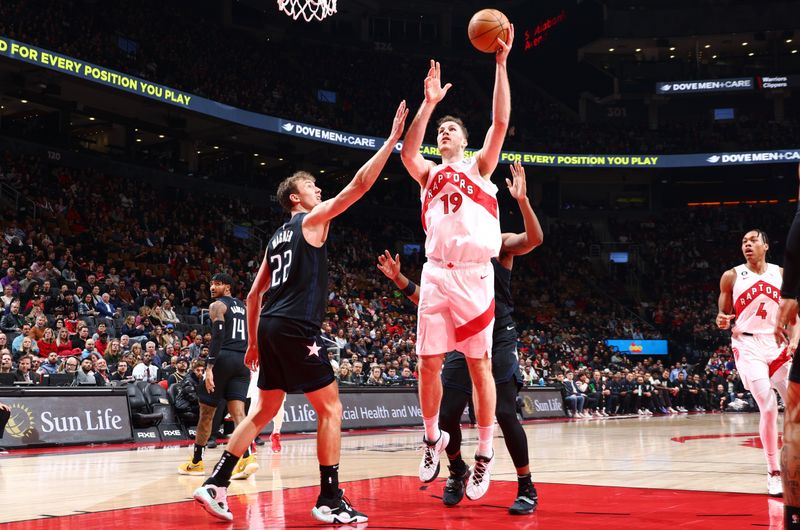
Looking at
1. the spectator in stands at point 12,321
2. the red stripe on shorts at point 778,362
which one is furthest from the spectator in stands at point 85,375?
the red stripe on shorts at point 778,362

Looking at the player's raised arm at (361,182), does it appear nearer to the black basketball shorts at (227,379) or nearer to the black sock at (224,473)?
the black sock at (224,473)

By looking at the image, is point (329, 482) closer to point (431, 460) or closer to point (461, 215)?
point (431, 460)

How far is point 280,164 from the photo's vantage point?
36312 mm

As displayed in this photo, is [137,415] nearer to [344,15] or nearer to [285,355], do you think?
[285,355]

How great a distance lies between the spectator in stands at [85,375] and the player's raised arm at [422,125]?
9.60 metres

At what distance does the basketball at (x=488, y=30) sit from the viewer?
19.7 ft

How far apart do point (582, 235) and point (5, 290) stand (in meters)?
29.5

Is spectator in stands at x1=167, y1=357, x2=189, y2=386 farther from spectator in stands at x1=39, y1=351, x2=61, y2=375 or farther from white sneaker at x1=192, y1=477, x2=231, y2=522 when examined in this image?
white sneaker at x1=192, y1=477, x2=231, y2=522

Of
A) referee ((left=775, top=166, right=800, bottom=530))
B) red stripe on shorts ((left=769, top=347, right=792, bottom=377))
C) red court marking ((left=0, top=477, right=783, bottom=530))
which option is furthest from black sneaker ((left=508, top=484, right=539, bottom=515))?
red stripe on shorts ((left=769, top=347, right=792, bottom=377))

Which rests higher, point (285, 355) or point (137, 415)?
point (285, 355)

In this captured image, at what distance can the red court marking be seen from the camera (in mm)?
5000

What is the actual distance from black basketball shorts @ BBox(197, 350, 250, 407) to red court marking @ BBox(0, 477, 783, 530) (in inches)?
83.2

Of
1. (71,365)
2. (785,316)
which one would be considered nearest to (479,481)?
(785,316)

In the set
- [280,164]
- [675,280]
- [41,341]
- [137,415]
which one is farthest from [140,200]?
[675,280]
